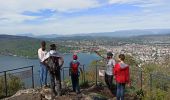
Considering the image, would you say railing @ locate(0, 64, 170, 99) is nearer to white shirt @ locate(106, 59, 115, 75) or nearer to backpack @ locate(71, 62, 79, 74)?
white shirt @ locate(106, 59, 115, 75)

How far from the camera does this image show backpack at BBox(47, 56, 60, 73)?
1009cm

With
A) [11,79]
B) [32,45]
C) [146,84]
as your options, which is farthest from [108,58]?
[32,45]

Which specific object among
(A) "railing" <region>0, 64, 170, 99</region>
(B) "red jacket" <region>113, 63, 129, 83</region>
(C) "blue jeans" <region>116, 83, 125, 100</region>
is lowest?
(A) "railing" <region>0, 64, 170, 99</region>

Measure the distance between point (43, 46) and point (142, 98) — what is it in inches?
149

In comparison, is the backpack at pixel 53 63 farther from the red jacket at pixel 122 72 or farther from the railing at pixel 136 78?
the railing at pixel 136 78

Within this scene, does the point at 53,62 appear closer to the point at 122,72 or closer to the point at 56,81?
the point at 56,81

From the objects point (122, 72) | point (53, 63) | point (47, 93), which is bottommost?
point (47, 93)

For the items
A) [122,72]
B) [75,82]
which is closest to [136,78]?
[75,82]

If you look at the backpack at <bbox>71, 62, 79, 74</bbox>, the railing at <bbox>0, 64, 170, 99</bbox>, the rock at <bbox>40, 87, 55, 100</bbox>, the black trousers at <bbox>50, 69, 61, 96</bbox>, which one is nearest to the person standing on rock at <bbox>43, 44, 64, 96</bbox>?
the black trousers at <bbox>50, 69, 61, 96</bbox>

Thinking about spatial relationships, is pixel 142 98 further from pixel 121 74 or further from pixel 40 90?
pixel 40 90

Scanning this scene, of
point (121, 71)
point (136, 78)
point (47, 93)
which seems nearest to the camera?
point (121, 71)

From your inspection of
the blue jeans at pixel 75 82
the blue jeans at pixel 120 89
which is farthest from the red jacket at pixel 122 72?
the blue jeans at pixel 75 82

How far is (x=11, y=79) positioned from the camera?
51.5 ft

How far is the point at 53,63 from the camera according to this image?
1009 cm
